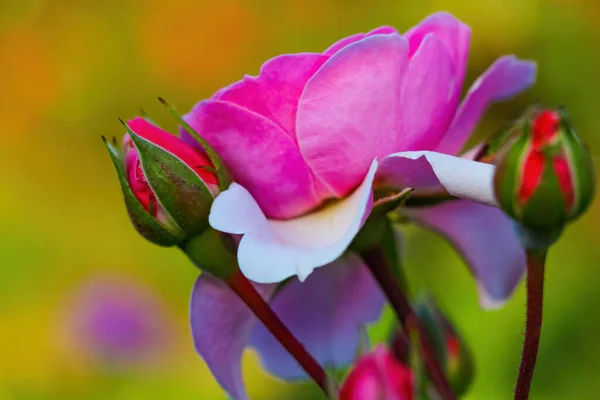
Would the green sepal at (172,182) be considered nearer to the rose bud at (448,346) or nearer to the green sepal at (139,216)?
the green sepal at (139,216)

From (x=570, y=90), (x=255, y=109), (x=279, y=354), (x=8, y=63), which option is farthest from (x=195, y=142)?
(x=8, y=63)

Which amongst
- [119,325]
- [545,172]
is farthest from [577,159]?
[119,325]

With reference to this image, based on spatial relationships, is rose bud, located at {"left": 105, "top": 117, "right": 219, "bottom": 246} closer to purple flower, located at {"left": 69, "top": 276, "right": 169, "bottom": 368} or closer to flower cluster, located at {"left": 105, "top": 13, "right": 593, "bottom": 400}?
flower cluster, located at {"left": 105, "top": 13, "right": 593, "bottom": 400}

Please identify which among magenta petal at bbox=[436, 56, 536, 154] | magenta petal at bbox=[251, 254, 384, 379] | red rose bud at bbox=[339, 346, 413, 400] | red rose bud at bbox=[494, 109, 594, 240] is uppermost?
red rose bud at bbox=[494, 109, 594, 240]

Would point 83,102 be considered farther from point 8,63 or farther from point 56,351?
point 56,351

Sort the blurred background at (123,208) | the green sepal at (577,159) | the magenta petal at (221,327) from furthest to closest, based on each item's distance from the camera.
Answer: the blurred background at (123,208), the magenta petal at (221,327), the green sepal at (577,159)

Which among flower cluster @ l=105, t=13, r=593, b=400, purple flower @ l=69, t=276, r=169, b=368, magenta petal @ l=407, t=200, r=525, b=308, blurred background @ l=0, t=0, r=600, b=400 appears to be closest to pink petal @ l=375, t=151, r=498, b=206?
flower cluster @ l=105, t=13, r=593, b=400

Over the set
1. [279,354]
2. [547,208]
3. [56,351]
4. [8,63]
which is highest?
[547,208]

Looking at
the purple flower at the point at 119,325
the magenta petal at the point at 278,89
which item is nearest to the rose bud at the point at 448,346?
the magenta petal at the point at 278,89
